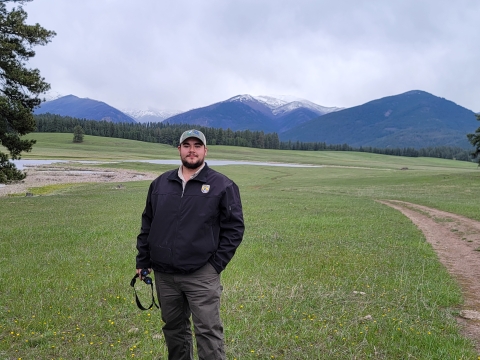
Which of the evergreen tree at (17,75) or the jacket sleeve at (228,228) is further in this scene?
the evergreen tree at (17,75)

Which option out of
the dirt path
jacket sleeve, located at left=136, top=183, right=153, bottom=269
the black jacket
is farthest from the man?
the dirt path

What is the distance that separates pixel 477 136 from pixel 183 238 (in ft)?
191

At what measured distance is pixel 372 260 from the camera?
1269cm

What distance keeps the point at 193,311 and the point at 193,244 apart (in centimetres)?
95

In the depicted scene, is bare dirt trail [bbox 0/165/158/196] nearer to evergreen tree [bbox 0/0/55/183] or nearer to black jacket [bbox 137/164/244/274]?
evergreen tree [bbox 0/0/55/183]

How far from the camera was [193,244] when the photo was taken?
17.3 ft

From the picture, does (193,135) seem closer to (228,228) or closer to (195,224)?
(195,224)

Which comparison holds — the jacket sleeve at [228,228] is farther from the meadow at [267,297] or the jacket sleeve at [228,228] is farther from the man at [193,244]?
the meadow at [267,297]

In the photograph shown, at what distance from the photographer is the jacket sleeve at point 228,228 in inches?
212

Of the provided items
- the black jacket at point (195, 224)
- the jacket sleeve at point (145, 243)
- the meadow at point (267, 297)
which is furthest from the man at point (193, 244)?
the meadow at point (267, 297)

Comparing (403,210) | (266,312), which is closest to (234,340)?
(266,312)

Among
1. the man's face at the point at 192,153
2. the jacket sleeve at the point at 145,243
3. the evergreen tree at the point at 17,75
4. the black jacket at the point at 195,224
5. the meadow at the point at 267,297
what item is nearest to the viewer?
the black jacket at the point at 195,224

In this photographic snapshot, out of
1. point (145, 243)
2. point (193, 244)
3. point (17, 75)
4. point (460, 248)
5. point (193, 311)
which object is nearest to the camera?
point (193, 244)

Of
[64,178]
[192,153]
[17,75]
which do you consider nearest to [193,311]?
[192,153]
